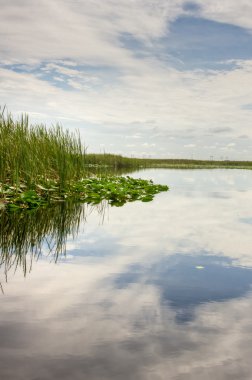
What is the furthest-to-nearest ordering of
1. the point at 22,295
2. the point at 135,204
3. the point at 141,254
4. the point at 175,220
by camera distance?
the point at 135,204 → the point at 175,220 → the point at 141,254 → the point at 22,295

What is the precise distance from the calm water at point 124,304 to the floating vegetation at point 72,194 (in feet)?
7.21

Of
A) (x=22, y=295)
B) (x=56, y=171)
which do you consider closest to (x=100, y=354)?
(x=22, y=295)

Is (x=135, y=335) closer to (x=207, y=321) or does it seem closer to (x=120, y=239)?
(x=207, y=321)

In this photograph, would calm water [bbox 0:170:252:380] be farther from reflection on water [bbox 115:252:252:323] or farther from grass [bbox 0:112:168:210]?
grass [bbox 0:112:168:210]

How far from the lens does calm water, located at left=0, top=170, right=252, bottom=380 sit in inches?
105

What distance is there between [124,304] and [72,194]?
9540 mm

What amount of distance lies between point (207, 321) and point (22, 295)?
5.69 feet

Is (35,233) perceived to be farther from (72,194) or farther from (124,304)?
(72,194)

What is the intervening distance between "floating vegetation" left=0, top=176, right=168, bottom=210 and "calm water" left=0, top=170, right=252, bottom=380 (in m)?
2.20

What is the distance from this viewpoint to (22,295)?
3.99 m

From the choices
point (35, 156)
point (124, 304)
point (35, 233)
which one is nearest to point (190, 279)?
point (124, 304)

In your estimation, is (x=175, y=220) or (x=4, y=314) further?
(x=175, y=220)

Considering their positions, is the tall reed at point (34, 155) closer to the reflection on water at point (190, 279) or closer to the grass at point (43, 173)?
the grass at point (43, 173)

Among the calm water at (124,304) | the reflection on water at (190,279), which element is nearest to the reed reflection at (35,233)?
the calm water at (124,304)
